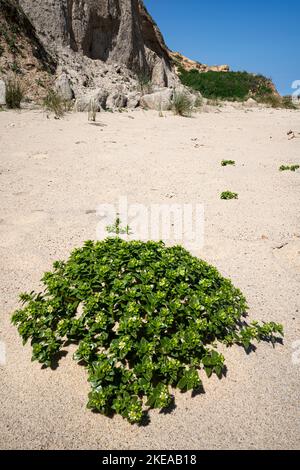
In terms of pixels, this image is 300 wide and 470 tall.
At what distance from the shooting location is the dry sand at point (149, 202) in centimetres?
221

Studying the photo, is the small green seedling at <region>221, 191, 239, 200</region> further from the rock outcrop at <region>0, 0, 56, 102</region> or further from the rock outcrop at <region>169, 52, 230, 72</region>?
the rock outcrop at <region>169, 52, 230, 72</region>

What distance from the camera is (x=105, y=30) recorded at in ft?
62.4

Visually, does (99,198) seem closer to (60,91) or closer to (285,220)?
(285,220)

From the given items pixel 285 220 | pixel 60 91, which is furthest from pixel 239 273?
pixel 60 91

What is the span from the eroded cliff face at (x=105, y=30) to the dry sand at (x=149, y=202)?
349 inches

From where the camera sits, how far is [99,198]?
5480 mm

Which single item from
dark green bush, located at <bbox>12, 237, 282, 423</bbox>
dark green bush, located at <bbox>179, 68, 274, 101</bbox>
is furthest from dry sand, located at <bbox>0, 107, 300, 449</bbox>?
dark green bush, located at <bbox>179, 68, 274, 101</bbox>

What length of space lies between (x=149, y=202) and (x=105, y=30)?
1816 centimetres

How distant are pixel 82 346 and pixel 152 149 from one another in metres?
6.85

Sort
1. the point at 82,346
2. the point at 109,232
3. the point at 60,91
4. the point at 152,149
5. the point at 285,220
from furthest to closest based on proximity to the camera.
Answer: the point at 60,91
the point at 152,149
the point at 285,220
the point at 109,232
the point at 82,346

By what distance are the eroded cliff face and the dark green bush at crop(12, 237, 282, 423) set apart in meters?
16.8

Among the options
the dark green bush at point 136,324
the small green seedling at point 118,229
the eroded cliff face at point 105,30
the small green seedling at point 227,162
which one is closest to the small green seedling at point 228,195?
the small green seedling at point 227,162

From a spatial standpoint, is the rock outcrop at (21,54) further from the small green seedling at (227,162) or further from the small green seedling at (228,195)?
the small green seedling at (228,195)

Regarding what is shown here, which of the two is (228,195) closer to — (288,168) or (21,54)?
(288,168)
